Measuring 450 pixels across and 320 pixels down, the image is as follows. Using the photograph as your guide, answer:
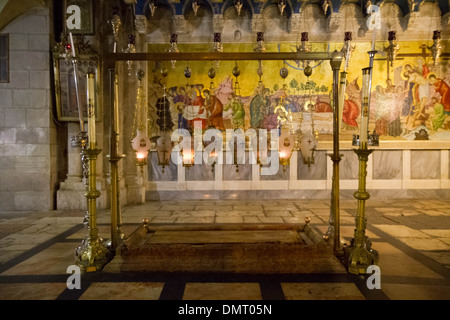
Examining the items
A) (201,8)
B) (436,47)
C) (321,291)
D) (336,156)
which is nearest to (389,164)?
→ (436,47)

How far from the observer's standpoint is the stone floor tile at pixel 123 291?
2.35 meters

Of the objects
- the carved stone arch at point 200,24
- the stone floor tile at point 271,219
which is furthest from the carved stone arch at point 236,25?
the stone floor tile at point 271,219

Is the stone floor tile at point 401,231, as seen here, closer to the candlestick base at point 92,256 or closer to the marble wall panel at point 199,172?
the candlestick base at point 92,256

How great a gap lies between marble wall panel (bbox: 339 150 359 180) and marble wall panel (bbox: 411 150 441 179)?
131 centimetres

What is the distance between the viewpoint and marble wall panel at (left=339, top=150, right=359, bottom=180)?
7.02 m

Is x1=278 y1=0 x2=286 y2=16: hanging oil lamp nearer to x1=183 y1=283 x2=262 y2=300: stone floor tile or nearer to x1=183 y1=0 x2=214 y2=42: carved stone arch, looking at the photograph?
x1=183 y1=0 x2=214 y2=42: carved stone arch

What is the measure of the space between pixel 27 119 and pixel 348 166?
21.8 ft

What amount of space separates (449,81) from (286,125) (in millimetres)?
3734

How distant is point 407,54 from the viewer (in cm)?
695

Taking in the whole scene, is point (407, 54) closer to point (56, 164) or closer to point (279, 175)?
point (279, 175)

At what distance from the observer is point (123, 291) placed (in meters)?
2.45

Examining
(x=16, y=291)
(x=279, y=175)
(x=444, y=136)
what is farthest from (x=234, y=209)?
(x=444, y=136)

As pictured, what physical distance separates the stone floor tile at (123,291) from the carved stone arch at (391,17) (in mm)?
7132

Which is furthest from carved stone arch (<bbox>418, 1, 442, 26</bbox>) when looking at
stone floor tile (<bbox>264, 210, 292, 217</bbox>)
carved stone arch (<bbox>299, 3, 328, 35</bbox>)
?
stone floor tile (<bbox>264, 210, 292, 217</bbox>)
